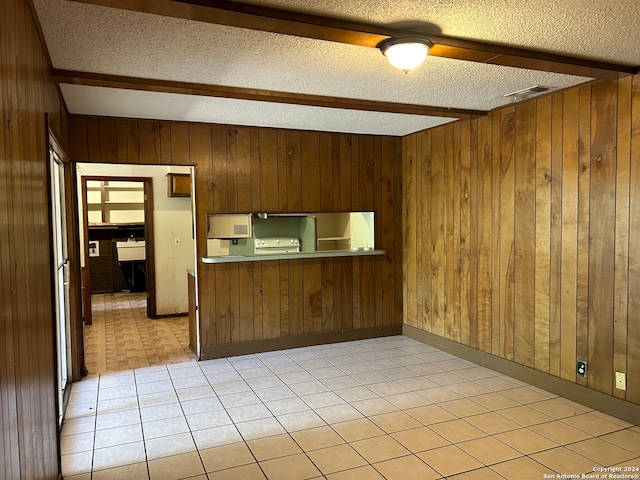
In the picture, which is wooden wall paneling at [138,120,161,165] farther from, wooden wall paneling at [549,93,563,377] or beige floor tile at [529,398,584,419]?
beige floor tile at [529,398,584,419]

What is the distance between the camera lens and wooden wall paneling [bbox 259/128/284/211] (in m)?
4.75

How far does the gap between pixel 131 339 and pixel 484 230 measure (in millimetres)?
4077

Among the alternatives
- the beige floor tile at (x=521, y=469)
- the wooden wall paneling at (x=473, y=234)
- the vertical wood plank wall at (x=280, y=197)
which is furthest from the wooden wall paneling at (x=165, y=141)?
the beige floor tile at (x=521, y=469)

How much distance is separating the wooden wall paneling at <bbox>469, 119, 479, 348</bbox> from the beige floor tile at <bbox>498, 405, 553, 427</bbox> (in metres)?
1.10

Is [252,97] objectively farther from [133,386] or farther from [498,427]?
[498,427]

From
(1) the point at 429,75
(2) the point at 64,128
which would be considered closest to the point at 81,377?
(2) the point at 64,128

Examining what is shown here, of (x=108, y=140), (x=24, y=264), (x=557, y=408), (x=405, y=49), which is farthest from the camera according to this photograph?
(x=108, y=140)

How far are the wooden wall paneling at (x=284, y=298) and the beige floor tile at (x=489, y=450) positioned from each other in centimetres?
245

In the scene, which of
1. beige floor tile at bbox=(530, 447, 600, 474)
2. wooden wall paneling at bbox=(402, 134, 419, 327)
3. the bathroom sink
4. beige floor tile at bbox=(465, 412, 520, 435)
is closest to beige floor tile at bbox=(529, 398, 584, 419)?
beige floor tile at bbox=(465, 412, 520, 435)

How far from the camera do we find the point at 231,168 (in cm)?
462

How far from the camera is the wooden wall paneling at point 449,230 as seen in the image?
461 centimetres

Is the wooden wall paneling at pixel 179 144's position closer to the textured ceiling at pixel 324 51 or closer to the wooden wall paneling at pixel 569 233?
the textured ceiling at pixel 324 51

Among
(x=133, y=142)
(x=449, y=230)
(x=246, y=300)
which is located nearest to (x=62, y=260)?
(x=133, y=142)

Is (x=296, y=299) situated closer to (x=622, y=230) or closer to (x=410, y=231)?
(x=410, y=231)
